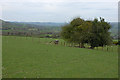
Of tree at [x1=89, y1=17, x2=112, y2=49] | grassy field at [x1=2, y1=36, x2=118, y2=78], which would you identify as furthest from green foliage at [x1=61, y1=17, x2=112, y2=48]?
grassy field at [x1=2, y1=36, x2=118, y2=78]

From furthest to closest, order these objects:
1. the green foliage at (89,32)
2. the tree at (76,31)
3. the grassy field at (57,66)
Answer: the tree at (76,31) < the green foliage at (89,32) < the grassy field at (57,66)

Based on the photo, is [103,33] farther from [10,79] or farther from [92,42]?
[10,79]

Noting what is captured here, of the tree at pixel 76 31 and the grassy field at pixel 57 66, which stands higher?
the tree at pixel 76 31

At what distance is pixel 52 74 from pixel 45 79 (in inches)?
43.5

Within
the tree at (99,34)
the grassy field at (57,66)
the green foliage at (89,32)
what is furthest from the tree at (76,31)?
the grassy field at (57,66)

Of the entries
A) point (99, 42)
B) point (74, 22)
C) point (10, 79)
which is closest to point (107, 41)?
point (99, 42)

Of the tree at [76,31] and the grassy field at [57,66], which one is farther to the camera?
the tree at [76,31]

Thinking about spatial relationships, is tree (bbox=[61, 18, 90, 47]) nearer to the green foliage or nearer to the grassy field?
the green foliage

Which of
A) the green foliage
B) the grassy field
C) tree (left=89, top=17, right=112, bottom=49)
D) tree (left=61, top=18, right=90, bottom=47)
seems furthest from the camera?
tree (left=61, top=18, right=90, bottom=47)

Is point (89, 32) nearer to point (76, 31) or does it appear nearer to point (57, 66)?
point (76, 31)

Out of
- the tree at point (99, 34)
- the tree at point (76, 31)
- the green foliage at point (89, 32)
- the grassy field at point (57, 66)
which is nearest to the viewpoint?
the grassy field at point (57, 66)

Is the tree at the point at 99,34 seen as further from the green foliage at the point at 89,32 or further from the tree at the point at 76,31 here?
the tree at the point at 76,31

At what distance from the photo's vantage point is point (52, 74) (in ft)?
31.7

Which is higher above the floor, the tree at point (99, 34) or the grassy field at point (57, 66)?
the tree at point (99, 34)
